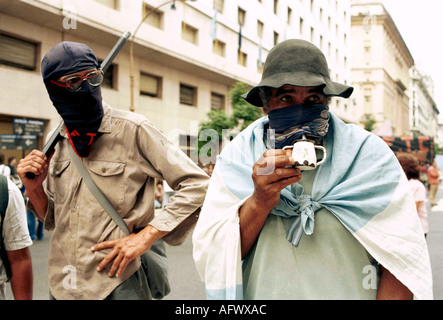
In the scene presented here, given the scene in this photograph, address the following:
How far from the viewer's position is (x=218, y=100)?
15.0m

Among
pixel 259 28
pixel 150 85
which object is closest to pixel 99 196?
pixel 259 28

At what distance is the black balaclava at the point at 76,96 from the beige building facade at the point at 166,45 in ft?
1.70

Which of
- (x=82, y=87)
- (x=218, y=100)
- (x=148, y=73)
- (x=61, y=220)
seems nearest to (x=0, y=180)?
(x=61, y=220)

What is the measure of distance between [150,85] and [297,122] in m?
15.3

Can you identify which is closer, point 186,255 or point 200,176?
point 200,176

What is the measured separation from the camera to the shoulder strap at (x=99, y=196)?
6.09ft

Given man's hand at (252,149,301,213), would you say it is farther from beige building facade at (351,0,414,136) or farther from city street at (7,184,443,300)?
city street at (7,184,443,300)

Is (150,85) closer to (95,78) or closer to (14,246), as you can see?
(14,246)

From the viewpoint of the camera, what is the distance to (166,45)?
607 inches

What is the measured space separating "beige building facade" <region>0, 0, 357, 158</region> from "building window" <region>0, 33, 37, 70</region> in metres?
0.03

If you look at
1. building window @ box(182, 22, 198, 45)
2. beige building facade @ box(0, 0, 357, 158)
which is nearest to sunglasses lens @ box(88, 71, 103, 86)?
beige building facade @ box(0, 0, 357, 158)

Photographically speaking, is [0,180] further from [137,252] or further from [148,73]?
[148,73]

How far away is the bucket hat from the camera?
1.31m

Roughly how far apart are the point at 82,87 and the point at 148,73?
14494 millimetres
